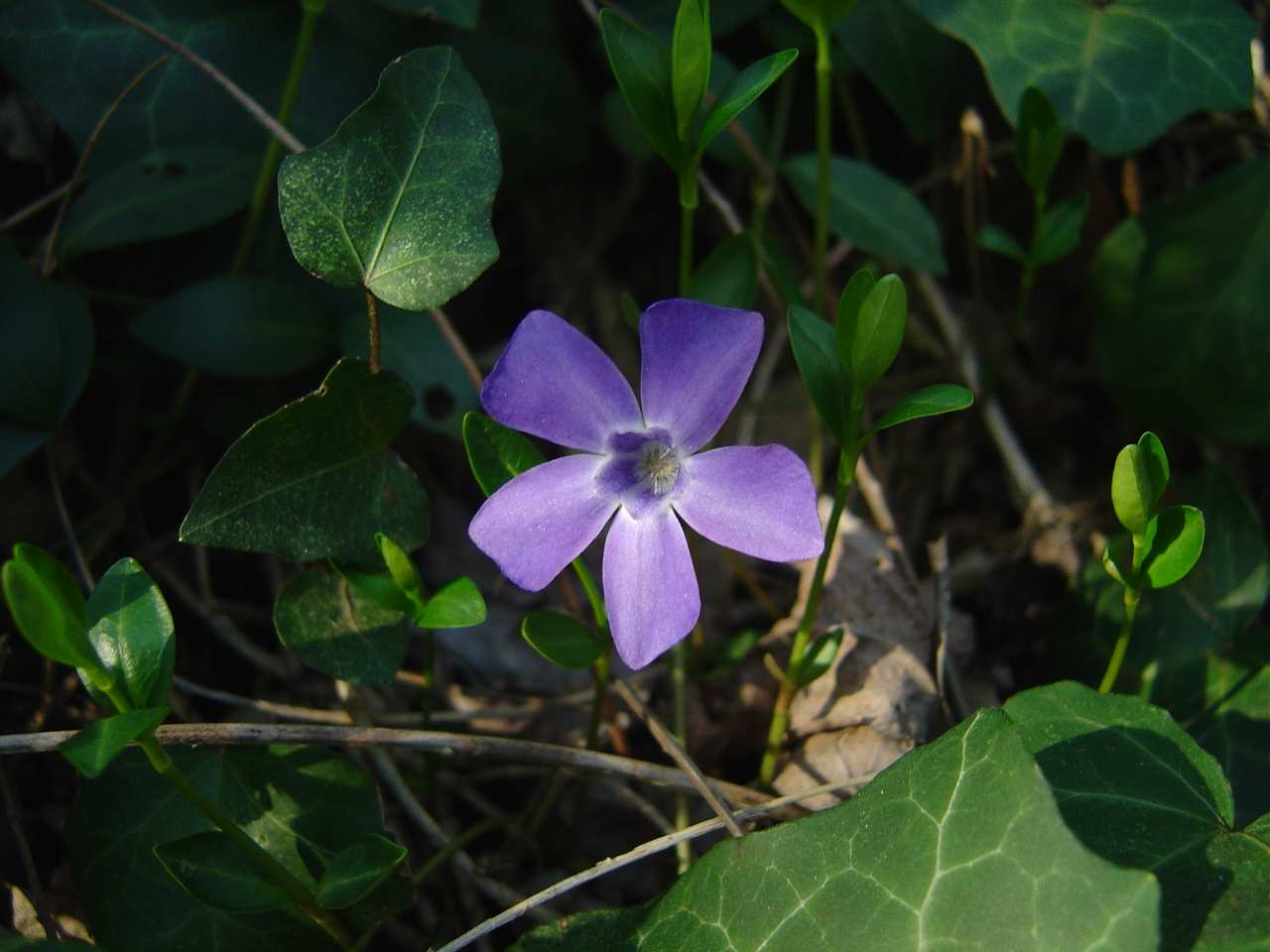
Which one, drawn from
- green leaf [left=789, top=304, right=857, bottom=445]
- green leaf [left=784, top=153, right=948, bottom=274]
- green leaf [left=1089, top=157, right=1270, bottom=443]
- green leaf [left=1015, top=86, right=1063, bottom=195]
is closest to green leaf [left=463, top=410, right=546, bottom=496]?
green leaf [left=789, top=304, right=857, bottom=445]

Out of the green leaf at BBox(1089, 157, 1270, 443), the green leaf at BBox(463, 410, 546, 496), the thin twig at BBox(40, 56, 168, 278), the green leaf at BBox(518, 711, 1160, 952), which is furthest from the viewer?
the green leaf at BBox(1089, 157, 1270, 443)

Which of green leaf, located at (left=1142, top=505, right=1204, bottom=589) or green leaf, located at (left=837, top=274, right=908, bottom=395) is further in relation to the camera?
green leaf, located at (left=1142, top=505, right=1204, bottom=589)

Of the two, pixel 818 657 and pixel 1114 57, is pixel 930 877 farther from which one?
pixel 1114 57

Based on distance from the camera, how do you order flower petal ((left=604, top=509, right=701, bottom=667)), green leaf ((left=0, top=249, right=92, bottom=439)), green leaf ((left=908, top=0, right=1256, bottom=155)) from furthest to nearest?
green leaf ((left=908, top=0, right=1256, bottom=155)), green leaf ((left=0, top=249, right=92, bottom=439)), flower petal ((left=604, top=509, right=701, bottom=667))

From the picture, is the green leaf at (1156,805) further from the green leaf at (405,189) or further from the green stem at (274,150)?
the green stem at (274,150)

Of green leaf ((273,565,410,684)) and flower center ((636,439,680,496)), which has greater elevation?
flower center ((636,439,680,496))

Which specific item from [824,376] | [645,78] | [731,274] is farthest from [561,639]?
[645,78]

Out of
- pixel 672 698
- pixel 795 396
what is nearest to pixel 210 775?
pixel 672 698

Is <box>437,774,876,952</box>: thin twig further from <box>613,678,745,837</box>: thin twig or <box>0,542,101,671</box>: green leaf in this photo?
<box>0,542,101,671</box>: green leaf

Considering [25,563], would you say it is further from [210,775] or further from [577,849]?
[577,849]

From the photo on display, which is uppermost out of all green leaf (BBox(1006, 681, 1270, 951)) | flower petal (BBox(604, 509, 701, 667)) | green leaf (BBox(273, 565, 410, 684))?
flower petal (BBox(604, 509, 701, 667))

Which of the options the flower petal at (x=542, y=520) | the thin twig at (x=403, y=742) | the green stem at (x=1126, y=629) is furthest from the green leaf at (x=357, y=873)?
the green stem at (x=1126, y=629)
